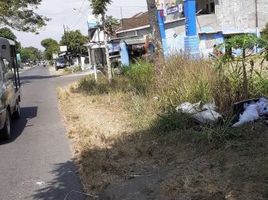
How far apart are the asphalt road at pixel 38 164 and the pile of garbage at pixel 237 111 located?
2.40 meters

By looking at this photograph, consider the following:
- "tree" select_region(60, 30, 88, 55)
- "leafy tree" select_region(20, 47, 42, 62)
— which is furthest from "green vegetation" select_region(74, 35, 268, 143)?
"leafy tree" select_region(20, 47, 42, 62)

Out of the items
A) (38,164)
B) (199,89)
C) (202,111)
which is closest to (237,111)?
(202,111)

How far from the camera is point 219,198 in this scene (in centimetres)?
543

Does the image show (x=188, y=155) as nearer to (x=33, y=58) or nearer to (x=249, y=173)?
(x=249, y=173)

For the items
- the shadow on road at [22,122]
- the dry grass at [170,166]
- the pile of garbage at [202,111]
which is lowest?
the shadow on road at [22,122]

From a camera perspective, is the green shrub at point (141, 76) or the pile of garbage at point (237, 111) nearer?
the pile of garbage at point (237, 111)

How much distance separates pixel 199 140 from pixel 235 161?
4.19 feet

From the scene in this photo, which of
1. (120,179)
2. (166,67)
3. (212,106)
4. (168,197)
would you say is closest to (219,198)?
(168,197)

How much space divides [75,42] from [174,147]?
78567mm

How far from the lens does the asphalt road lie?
683 centimetres

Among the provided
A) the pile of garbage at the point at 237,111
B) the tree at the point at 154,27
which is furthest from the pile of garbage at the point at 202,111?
the tree at the point at 154,27

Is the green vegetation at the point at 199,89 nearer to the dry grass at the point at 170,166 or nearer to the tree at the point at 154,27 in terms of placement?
the dry grass at the point at 170,166

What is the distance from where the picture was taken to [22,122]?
13844 millimetres

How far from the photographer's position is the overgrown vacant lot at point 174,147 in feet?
19.6
